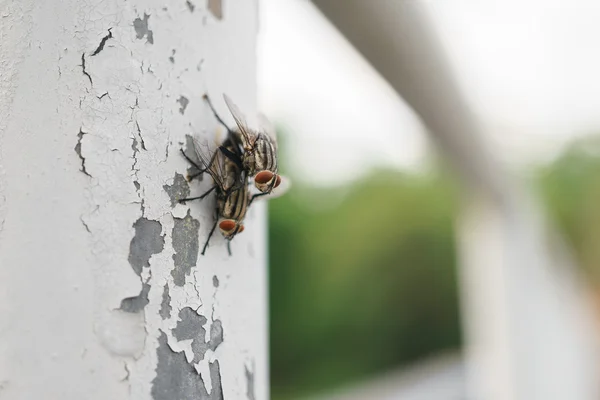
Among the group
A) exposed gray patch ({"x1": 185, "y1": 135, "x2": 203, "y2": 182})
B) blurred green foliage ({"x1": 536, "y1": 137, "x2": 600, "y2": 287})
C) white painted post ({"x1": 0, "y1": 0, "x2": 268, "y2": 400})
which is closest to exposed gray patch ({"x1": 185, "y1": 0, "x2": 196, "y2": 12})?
white painted post ({"x1": 0, "y1": 0, "x2": 268, "y2": 400})

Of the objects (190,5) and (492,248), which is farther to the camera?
(492,248)

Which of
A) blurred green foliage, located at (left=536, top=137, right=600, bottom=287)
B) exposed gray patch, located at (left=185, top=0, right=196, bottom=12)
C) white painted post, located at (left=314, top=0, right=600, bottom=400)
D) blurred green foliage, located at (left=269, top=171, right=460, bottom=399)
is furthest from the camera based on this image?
blurred green foliage, located at (left=536, top=137, right=600, bottom=287)

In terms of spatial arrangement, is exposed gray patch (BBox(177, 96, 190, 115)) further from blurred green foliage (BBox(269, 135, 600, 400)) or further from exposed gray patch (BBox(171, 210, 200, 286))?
blurred green foliage (BBox(269, 135, 600, 400))

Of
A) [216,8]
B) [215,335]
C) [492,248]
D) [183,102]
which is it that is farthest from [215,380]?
[492,248]

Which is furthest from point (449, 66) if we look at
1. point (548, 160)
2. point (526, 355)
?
point (548, 160)

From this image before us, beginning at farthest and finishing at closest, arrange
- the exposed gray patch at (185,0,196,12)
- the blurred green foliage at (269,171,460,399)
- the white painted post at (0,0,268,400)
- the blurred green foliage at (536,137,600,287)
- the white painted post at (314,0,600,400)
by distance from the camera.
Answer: the blurred green foliage at (536,137,600,287), the blurred green foliage at (269,171,460,399), the white painted post at (314,0,600,400), the exposed gray patch at (185,0,196,12), the white painted post at (0,0,268,400)

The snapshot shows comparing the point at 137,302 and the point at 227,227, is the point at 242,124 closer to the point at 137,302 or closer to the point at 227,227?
the point at 227,227
